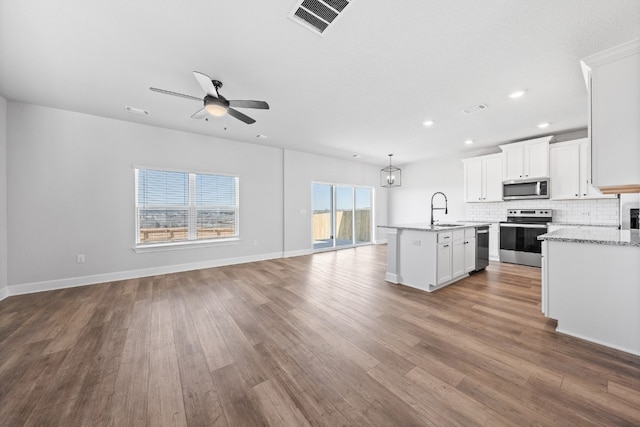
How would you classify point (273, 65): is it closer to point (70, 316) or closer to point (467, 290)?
point (70, 316)

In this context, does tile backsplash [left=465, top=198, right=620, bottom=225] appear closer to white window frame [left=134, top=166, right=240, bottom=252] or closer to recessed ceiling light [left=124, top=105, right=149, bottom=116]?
white window frame [left=134, top=166, right=240, bottom=252]

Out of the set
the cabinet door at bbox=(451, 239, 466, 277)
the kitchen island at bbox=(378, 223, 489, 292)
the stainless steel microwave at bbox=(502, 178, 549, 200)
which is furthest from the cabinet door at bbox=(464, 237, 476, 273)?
the stainless steel microwave at bbox=(502, 178, 549, 200)

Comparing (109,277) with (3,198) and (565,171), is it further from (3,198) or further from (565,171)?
(565,171)

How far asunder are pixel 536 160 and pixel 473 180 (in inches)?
48.0

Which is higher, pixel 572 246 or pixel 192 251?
pixel 572 246

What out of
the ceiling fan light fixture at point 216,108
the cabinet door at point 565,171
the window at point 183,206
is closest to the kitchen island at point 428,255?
the cabinet door at point 565,171

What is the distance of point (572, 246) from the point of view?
7.20 feet

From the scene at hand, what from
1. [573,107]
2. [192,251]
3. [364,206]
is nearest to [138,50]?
[192,251]

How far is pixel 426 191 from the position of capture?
24.0 feet

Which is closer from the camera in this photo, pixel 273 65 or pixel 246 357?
pixel 246 357

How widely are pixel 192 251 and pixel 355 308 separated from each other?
3.66 meters

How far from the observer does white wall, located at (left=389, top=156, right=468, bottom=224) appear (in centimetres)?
660

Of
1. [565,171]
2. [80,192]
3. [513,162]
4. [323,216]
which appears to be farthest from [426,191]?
[80,192]

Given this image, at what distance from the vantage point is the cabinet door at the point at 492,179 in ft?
17.5
